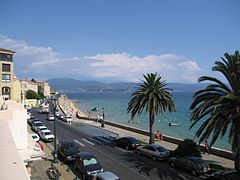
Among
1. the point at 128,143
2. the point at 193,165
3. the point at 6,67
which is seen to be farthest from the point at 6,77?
the point at 193,165

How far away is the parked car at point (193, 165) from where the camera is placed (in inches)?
860

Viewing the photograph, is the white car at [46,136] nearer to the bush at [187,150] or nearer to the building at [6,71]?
the bush at [187,150]

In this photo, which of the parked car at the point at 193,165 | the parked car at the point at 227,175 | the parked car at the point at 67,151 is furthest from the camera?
the parked car at the point at 67,151

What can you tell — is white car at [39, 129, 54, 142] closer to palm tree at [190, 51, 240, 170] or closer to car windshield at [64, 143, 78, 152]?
car windshield at [64, 143, 78, 152]

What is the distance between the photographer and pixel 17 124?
1798 centimetres

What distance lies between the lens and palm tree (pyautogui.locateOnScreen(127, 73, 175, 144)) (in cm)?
3306

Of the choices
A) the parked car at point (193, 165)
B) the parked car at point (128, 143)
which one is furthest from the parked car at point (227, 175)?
the parked car at point (128, 143)

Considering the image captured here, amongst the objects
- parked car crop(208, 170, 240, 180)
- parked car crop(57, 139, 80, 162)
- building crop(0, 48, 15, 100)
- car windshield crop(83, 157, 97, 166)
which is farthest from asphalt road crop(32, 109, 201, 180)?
building crop(0, 48, 15, 100)

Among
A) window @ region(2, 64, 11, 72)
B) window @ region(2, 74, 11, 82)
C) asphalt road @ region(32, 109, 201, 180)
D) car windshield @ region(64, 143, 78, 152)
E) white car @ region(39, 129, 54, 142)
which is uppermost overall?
window @ region(2, 64, 11, 72)

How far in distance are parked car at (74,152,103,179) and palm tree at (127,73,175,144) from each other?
1054 centimetres

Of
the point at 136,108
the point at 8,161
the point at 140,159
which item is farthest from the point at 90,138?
the point at 8,161

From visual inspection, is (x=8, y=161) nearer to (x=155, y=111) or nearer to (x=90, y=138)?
(x=155, y=111)

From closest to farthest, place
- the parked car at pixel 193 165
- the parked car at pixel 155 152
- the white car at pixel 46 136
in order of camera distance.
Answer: the parked car at pixel 193 165 → the parked car at pixel 155 152 → the white car at pixel 46 136

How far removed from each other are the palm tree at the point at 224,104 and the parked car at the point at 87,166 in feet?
25.7
